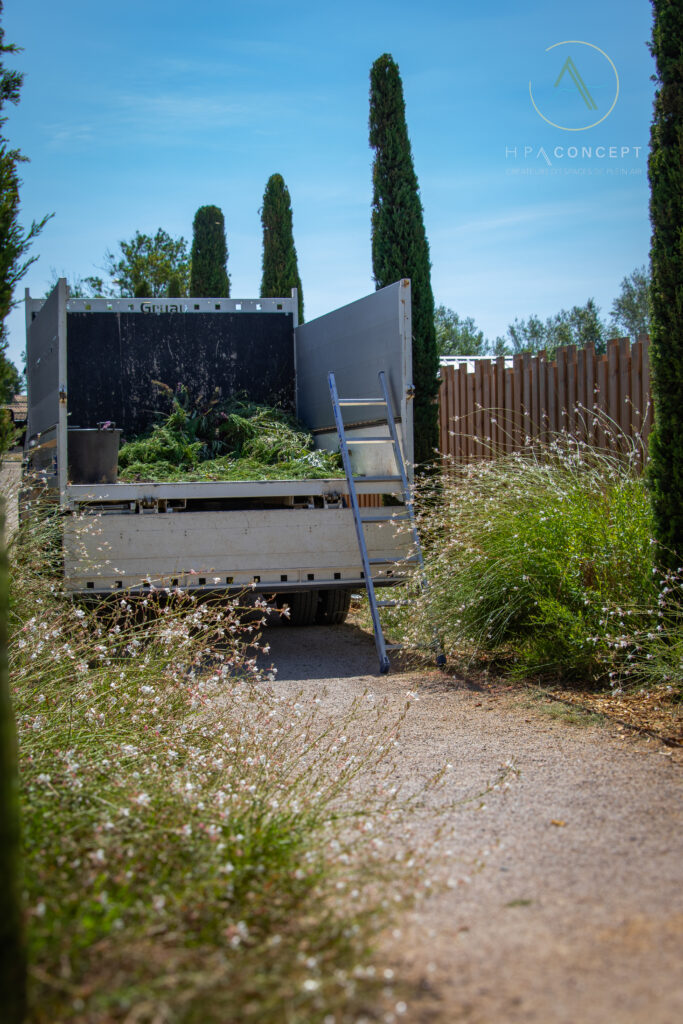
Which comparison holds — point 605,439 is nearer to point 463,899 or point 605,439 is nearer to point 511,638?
point 511,638

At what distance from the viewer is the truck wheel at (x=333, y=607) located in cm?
826

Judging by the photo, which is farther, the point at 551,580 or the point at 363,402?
the point at 363,402

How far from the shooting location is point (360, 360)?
26.9 ft

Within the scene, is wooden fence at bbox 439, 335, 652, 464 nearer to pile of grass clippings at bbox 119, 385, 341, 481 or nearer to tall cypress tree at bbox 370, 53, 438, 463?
tall cypress tree at bbox 370, 53, 438, 463

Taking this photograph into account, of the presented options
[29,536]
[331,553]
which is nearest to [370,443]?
[331,553]

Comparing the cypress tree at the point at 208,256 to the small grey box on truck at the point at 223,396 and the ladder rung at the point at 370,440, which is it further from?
the ladder rung at the point at 370,440

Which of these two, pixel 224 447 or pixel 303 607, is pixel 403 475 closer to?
pixel 303 607

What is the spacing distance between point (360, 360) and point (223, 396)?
Result: 1.90 meters

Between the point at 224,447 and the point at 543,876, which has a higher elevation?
the point at 224,447

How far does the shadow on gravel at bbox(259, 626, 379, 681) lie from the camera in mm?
6574

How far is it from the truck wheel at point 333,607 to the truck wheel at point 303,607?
0.42ft

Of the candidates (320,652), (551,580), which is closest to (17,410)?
(320,652)

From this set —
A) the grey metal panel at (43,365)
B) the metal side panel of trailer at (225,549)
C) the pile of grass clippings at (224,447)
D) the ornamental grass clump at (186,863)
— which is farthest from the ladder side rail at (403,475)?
the ornamental grass clump at (186,863)

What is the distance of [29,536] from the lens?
648cm
